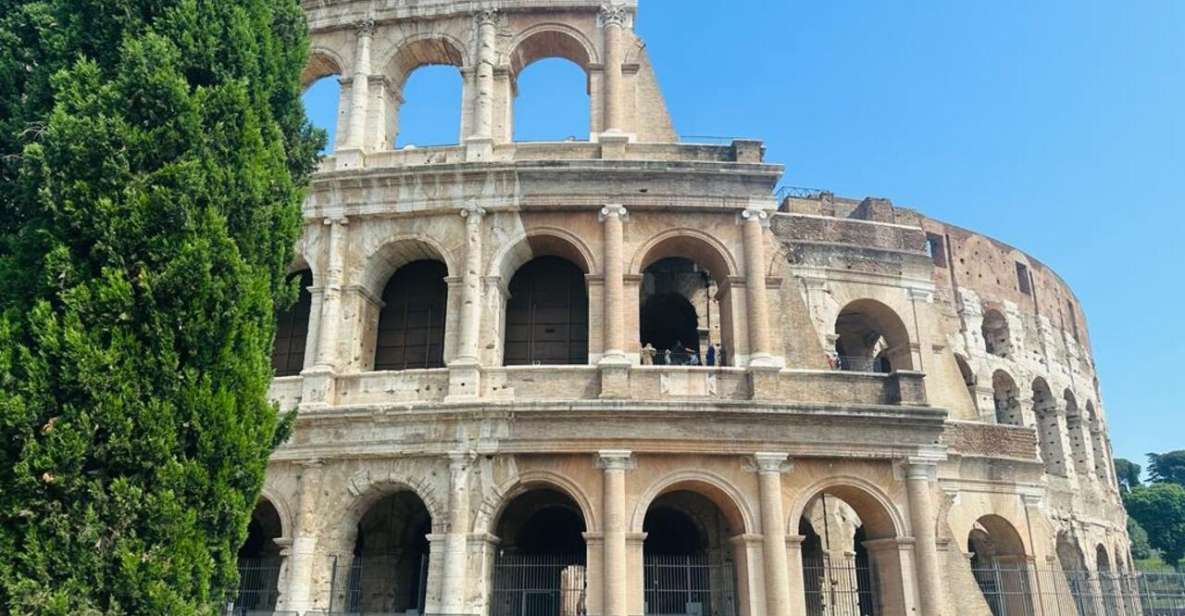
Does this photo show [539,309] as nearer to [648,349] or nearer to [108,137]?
[648,349]

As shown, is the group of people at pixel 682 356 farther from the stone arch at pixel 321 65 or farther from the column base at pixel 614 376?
the stone arch at pixel 321 65

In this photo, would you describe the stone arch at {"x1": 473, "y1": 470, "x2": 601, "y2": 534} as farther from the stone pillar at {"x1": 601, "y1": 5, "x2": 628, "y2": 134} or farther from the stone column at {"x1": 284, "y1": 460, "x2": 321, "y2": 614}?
the stone pillar at {"x1": 601, "y1": 5, "x2": 628, "y2": 134}

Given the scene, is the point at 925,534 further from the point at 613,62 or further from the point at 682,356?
the point at 613,62

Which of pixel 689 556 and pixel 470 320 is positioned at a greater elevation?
pixel 470 320

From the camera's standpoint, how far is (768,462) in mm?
11656

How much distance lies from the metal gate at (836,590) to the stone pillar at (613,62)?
8052 mm

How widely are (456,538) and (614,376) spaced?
3.18m

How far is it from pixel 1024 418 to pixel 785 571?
12.3 metres

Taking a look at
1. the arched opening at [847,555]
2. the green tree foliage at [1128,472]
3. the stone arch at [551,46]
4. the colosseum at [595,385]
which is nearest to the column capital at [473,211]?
the colosseum at [595,385]

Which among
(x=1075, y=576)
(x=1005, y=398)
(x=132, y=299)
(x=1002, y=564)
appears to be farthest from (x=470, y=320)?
(x=1005, y=398)

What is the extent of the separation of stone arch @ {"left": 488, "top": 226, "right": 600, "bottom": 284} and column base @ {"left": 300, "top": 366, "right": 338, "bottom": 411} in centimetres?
292

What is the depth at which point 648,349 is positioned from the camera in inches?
548

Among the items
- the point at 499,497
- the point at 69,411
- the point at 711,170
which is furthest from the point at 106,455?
the point at 711,170

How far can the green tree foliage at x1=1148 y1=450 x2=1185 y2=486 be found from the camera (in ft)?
168
